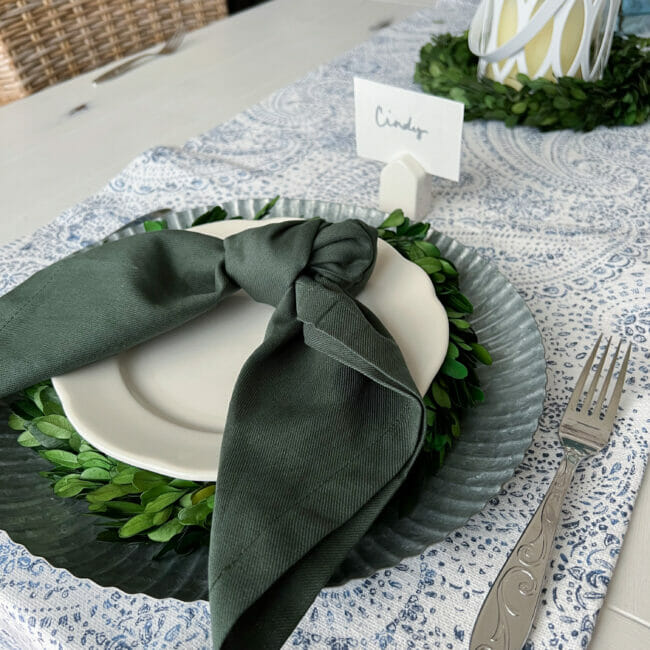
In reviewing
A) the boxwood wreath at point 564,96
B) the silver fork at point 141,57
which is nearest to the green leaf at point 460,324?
the boxwood wreath at point 564,96

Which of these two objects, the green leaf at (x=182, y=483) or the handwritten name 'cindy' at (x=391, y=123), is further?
the handwritten name 'cindy' at (x=391, y=123)

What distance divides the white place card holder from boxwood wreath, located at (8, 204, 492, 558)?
0.27 m

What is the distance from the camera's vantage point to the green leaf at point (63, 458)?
445 millimetres

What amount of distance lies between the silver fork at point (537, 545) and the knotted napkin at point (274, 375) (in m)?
0.10

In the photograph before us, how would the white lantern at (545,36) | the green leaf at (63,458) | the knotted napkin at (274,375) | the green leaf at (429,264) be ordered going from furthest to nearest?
the white lantern at (545,36), the green leaf at (429,264), the green leaf at (63,458), the knotted napkin at (274,375)

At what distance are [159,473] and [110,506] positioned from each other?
5 cm

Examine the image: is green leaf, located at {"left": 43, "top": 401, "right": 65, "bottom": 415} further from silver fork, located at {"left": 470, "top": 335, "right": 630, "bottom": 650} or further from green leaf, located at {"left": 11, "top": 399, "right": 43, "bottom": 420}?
silver fork, located at {"left": 470, "top": 335, "right": 630, "bottom": 650}

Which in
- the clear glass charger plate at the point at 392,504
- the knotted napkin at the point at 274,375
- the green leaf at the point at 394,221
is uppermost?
the knotted napkin at the point at 274,375

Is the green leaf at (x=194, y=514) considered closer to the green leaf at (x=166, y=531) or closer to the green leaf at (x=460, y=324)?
the green leaf at (x=166, y=531)

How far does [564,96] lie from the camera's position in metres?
0.92

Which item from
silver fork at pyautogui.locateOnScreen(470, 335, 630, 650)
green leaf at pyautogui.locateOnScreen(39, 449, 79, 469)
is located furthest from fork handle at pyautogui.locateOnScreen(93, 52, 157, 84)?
silver fork at pyautogui.locateOnScreen(470, 335, 630, 650)

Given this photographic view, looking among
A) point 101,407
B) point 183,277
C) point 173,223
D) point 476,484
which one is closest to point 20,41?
point 173,223

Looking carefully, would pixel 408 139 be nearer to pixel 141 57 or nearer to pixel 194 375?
pixel 194 375

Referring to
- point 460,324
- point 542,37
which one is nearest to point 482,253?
point 460,324
